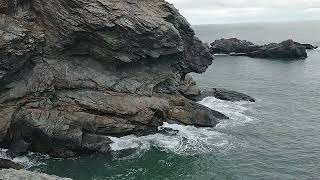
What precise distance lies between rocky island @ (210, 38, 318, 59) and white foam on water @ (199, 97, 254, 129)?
68.0 metres

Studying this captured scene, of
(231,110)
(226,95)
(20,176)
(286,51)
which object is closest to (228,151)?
(231,110)

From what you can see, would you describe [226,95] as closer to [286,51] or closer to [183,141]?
[183,141]

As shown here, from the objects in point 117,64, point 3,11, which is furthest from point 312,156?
point 3,11

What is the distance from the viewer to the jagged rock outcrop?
171 feet

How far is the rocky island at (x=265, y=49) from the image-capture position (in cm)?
14250

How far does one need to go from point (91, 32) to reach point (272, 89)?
5154cm

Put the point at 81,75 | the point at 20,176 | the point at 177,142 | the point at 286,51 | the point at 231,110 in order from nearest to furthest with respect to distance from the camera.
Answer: the point at 20,176, the point at 177,142, the point at 81,75, the point at 231,110, the point at 286,51

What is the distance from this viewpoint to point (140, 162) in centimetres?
5069

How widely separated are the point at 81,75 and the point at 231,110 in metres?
29.6

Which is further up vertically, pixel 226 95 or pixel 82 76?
pixel 82 76

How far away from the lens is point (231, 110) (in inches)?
2938

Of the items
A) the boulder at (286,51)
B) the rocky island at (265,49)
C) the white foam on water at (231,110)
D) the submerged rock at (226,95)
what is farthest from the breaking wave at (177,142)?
the rocky island at (265,49)

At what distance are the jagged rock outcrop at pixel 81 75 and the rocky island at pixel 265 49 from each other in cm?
8593

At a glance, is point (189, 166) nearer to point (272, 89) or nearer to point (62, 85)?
point (62, 85)
